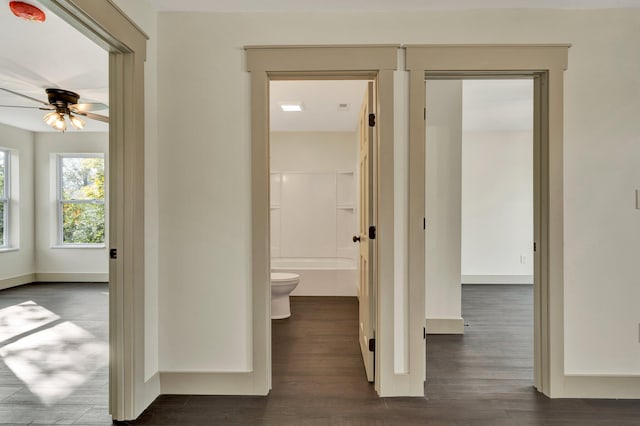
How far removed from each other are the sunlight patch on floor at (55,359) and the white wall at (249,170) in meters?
0.73

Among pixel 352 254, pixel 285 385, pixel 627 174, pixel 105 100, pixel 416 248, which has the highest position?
pixel 105 100

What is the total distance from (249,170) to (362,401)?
159 cm

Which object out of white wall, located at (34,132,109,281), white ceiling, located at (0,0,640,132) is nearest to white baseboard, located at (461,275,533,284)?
white ceiling, located at (0,0,640,132)

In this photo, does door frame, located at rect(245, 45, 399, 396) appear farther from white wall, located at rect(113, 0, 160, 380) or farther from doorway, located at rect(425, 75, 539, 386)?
white wall, located at rect(113, 0, 160, 380)

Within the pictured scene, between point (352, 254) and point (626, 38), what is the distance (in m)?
4.13

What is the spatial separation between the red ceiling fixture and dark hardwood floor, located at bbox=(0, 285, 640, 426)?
2.35 meters

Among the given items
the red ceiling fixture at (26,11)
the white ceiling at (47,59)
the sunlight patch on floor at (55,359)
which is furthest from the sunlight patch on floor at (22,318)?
the red ceiling fixture at (26,11)

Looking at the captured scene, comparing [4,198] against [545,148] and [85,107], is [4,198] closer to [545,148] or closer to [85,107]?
[85,107]

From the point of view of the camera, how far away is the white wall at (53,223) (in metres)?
6.18

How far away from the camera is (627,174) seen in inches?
93.0

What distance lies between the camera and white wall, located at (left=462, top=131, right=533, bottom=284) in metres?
6.18

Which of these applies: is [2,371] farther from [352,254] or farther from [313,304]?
[352,254]

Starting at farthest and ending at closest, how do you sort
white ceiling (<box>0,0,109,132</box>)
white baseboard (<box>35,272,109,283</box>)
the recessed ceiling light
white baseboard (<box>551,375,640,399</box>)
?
white baseboard (<box>35,272,109,283</box>), the recessed ceiling light, white ceiling (<box>0,0,109,132</box>), white baseboard (<box>551,375,640,399</box>)

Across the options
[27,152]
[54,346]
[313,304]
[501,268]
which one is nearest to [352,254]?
[313,304]
